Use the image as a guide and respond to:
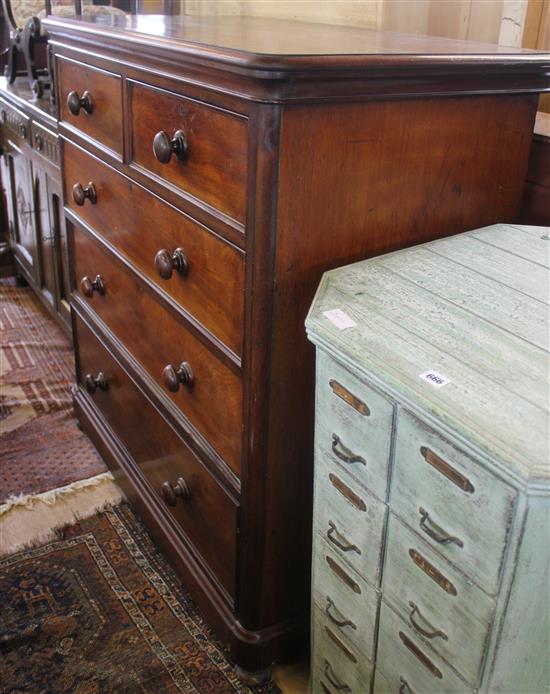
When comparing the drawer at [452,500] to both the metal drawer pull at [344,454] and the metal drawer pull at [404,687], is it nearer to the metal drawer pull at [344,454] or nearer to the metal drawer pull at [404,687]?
the metal drawer pull at [344,454]

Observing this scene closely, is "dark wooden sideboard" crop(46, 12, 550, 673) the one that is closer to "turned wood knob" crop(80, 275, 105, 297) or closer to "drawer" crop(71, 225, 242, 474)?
"drawer" crop(71, 225, 242, 474)

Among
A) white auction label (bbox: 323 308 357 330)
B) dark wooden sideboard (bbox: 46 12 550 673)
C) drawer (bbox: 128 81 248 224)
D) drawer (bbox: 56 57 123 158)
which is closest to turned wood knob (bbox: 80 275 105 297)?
dark wooden sideboard (bbox: 46 12 550 673)

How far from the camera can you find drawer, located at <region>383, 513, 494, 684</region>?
0.96m

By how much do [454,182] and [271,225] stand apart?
1.34 feet

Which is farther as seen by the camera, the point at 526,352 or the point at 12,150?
the point at 12,150

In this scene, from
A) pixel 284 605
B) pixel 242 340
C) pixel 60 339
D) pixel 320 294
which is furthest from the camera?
pixel 60 339

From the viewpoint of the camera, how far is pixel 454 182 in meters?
1.40

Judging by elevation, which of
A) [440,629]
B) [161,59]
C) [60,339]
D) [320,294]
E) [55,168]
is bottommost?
[60,339]

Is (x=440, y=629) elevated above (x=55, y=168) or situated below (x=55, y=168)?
below

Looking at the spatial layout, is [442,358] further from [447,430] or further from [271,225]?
[271,225]

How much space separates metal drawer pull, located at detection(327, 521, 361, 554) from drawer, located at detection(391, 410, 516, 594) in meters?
0.17

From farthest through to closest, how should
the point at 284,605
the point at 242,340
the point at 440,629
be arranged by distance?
the point at 284,605 → the point at 242,340 → the point at 440,629

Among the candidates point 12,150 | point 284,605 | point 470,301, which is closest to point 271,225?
point 470,301

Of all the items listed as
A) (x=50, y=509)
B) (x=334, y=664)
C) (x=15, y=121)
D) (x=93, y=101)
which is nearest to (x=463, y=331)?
(x=334, y=664)
